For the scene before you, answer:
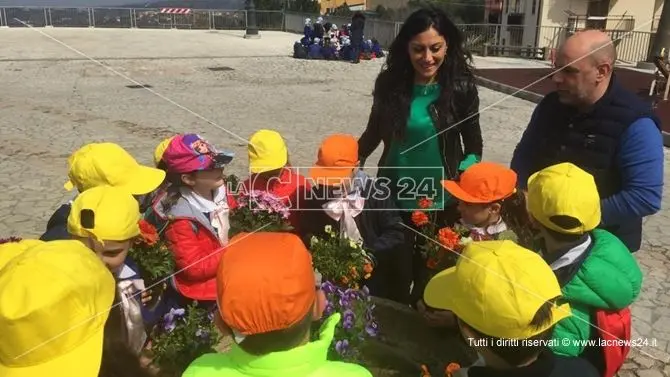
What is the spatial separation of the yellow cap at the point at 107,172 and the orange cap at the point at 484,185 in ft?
5.37

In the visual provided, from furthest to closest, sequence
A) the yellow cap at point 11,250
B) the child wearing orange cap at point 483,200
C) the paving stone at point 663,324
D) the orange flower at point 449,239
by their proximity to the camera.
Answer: the paving stone at point 663,324
the child wearing orange cap at point 483,200
the orange flower at point 449,239
the yellow cap at point 11,250

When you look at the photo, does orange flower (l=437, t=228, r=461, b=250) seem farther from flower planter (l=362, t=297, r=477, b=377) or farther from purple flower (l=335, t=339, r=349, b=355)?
purple flower (l=335, t=339, r=349, b=355)

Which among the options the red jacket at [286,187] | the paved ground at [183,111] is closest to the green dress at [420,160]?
the red jacket at [286,187]

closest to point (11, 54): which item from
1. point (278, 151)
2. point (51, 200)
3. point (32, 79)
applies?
point (32, 79)

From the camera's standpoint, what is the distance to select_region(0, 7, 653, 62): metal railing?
2758 centimetres

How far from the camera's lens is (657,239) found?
19.7 ft

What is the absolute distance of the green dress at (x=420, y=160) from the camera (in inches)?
137

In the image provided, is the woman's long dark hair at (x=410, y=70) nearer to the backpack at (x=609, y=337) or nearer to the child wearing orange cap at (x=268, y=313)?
the backpack at (x=609, y=337)

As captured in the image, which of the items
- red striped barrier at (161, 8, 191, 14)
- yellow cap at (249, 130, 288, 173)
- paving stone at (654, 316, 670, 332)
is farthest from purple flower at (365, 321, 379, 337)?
red striped barrier at (161, 8, 191, 14)

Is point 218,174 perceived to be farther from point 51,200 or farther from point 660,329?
point 51,200

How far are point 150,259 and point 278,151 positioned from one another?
122cm

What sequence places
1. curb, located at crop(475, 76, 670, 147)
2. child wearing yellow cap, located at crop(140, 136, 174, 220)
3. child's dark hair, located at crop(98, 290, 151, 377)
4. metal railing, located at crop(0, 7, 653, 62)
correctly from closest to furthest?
child's dark hair, located at crop(98, 290, 151, 377) < child wearing yellow cap, located at crop(140, 136, 174, 220) < curb, located at crop(475, 76, 670, 147) < metal railing, located at crop(0, 7, 653, 62)

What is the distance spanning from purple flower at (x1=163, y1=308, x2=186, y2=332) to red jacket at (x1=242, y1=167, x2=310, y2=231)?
1002 millimetres

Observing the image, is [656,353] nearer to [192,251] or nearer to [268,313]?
[192,251]
